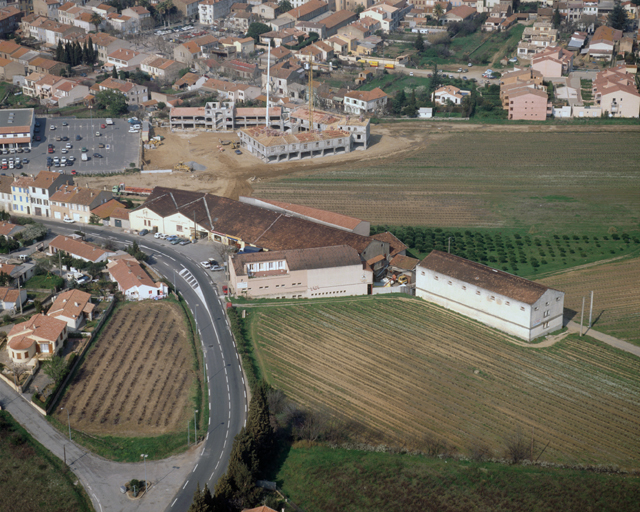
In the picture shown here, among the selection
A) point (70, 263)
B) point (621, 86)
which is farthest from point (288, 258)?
point (621, 86)

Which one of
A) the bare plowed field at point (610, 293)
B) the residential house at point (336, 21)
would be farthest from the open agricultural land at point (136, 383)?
the residential house at point (336, 21)

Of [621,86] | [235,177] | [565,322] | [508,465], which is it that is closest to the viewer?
[508,465]

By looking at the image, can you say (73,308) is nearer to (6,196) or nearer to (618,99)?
(6,196)

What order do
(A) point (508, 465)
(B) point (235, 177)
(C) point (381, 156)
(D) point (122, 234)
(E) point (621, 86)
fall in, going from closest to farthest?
(A) point (508, 465), (D) point (122, 234), (B) point (235, 177), (C) point (381, 156), (E) point (621, 86)

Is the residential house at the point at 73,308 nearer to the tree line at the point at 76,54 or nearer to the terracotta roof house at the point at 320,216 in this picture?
the terracotta roof house at the point at 320,216

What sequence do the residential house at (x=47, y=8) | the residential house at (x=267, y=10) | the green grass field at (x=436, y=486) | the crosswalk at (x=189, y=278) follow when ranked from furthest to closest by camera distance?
the residential house at (x=267, y=10) < the residential house at (x=47, y=8) < the crosswalk at (x=189, y=278) < the green grass field at (x=436, y=486)

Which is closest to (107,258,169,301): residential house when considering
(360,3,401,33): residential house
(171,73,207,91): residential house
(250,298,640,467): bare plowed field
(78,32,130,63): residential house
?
(250,298,640,467): bare plowed field

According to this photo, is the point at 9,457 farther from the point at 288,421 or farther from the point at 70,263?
the point at 70,263
